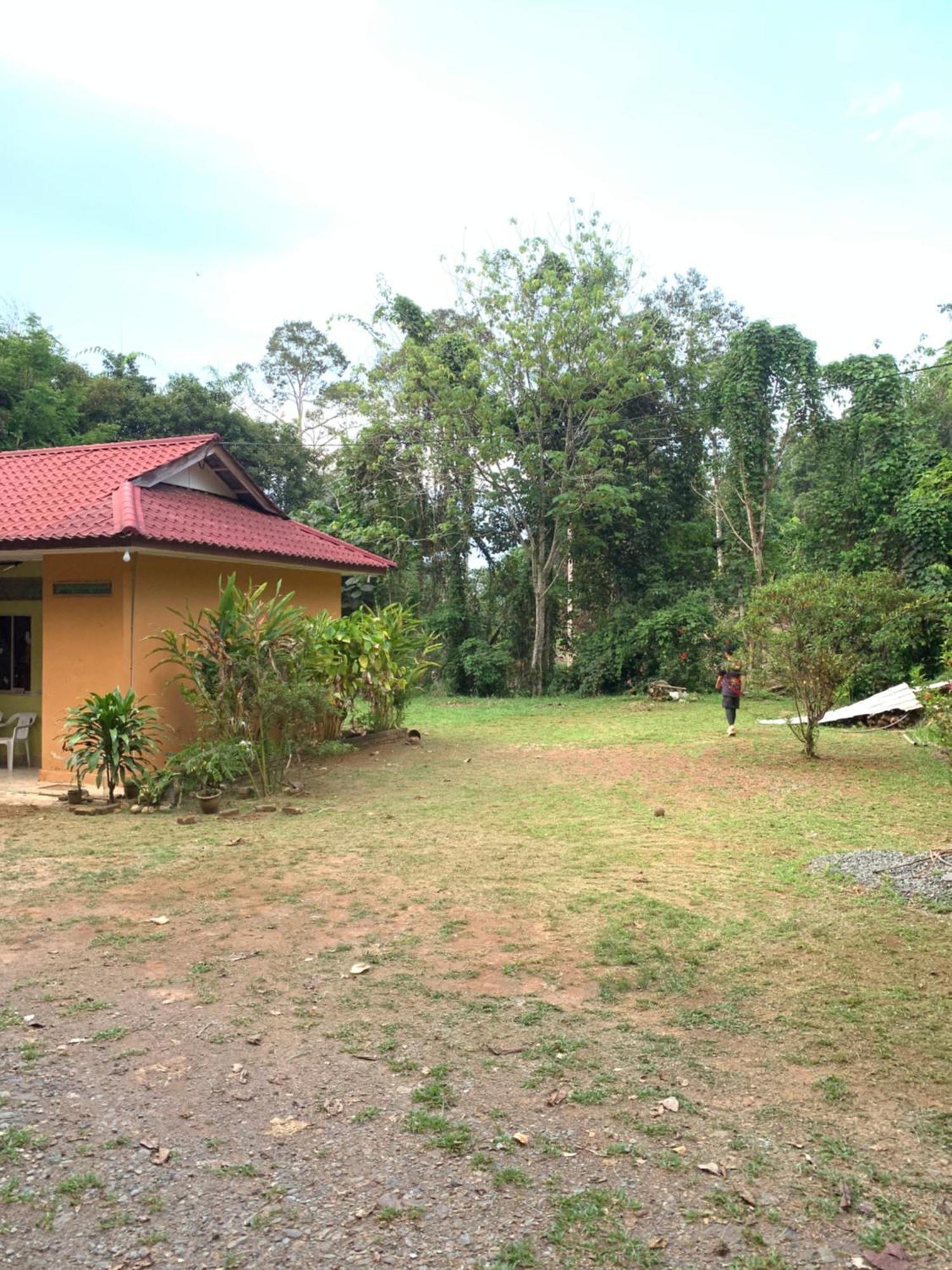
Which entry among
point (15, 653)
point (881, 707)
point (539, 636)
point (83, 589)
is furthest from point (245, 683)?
point (539, 636)

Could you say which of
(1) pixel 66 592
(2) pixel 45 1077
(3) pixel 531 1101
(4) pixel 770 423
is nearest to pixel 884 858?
(3) pixel 531 1101

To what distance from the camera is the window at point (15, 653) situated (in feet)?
37.7

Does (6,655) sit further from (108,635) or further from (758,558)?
(758,558)

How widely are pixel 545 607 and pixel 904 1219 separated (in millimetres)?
19374

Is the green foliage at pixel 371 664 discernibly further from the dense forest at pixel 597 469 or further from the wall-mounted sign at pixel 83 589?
the dense forest at pixel 597 469

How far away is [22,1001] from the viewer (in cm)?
423

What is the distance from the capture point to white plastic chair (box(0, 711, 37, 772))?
1041 cm

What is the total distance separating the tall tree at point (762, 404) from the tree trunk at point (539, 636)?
494 cm

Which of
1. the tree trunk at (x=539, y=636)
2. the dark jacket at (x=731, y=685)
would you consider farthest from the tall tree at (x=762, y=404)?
the dark jacket at (x=731, y=685)

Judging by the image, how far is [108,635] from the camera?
9.55 m

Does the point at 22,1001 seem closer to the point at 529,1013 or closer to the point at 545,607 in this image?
the point at 529,1013

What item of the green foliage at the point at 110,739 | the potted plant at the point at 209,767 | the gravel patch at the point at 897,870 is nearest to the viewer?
the gravel patch at the point at 897,870

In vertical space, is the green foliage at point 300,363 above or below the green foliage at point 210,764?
above

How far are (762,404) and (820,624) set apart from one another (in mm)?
11576
